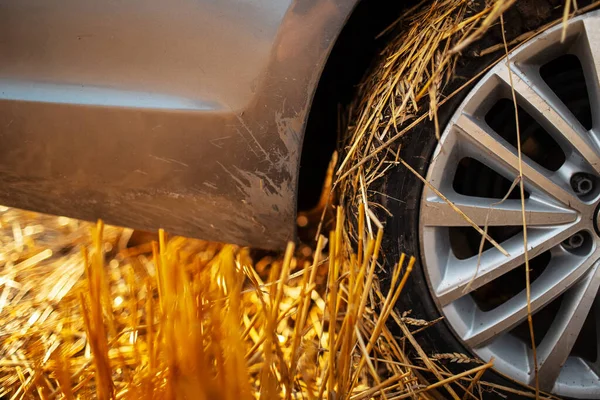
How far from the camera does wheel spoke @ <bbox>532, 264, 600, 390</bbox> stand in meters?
1.30

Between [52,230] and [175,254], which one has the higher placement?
[52,230]

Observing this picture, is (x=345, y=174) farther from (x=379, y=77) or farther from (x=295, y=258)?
(x=295, y=258)

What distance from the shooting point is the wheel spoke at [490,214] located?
129cm

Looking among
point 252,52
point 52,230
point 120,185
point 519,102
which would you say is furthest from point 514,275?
point 52,230

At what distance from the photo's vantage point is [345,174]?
136cm

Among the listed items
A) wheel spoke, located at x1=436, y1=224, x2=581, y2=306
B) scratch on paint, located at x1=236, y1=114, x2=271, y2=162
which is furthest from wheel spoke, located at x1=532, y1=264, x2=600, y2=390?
scratch on paint, located at x1=236, y1=114, x2=271, y2=162

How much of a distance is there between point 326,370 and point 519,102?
775 mm

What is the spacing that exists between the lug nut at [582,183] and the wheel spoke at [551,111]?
0.16ft

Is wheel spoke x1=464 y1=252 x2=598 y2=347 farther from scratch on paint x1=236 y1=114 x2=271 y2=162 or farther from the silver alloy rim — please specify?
scratch on paint x1=236 y1=114 x2=271 y2=162

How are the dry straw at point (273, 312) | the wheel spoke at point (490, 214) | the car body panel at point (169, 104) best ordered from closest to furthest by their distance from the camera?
the dry straw at point (273, 312) → the car body panel at point (169, 104) → the wheel spoke at point (490, 214)

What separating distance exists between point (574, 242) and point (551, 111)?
0.34 metres

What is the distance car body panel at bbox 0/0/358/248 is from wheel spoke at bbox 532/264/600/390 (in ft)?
2.33

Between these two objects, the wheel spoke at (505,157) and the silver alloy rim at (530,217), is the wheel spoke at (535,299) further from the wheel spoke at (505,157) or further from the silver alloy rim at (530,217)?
the wheel spoke at (505,157)

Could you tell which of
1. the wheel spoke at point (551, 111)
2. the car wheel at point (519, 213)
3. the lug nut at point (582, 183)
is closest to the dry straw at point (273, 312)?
Result: the car wheel at point (519, 213)
